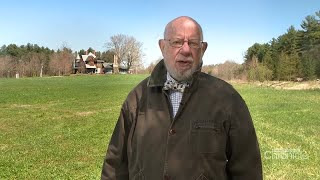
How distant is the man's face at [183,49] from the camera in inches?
101

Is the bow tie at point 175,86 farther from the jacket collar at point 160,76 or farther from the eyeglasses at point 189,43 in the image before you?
the eyeglasses at point 189,43

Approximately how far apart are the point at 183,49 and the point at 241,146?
79 cm

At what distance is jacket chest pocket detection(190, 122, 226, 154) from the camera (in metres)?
2.51

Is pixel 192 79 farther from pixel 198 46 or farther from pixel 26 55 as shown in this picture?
pixel 26 55

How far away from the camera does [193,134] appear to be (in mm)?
2512

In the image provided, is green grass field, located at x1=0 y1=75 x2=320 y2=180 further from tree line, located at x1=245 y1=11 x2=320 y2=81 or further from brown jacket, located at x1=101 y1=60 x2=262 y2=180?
tree line, located at x1=245 y1=11 x2=320 y2=81

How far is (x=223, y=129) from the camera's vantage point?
2541 millimetres

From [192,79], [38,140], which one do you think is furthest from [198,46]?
[38,140]

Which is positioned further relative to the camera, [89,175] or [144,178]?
[89,175]

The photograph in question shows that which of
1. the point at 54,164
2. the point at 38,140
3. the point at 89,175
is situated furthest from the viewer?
the point at 38,140

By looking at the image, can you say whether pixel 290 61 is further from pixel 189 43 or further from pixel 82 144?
pixel 189 43

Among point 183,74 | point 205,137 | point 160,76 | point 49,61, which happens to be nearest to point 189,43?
point 183,74

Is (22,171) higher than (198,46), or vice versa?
(198,46)

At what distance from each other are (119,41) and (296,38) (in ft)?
186
